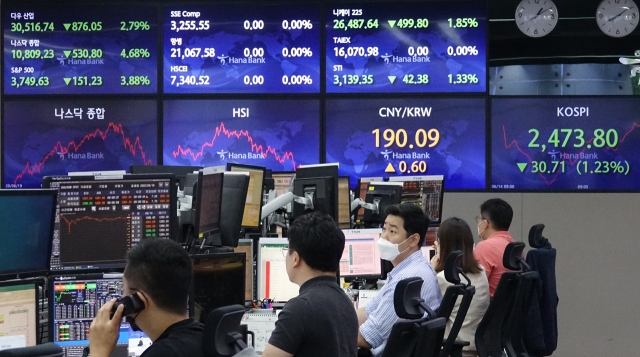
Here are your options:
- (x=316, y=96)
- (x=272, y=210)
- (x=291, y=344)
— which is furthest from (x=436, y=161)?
(x=291, y=344)

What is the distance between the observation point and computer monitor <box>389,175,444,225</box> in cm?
664

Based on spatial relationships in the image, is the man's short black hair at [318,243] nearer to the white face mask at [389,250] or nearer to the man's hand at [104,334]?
the man's hand at [104,334]

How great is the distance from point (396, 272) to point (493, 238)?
1.86m

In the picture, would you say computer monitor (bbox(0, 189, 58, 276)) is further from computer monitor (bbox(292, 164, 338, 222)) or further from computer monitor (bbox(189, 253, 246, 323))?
computer monitor (bbox(292, 164, 338, 222))

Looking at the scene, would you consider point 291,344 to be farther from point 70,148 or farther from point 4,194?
point 70,148

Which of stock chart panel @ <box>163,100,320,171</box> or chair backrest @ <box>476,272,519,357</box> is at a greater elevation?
stock chart panel @ <box>163,100,320,171</box>

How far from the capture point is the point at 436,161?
7.41 meters

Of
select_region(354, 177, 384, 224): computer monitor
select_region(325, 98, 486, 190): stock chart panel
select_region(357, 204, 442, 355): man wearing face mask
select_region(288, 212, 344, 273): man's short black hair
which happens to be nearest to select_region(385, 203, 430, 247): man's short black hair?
select_region(357, 204, 442, 355): man wearing face mask

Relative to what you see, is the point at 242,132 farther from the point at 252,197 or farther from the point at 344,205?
the point at 252,197

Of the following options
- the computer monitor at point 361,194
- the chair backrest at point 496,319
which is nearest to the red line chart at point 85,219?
the chair backrest at point 496,319

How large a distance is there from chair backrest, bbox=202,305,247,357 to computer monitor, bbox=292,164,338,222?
297 centimetres

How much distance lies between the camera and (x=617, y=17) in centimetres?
766

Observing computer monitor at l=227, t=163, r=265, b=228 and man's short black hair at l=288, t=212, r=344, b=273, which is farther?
computer monitor at l=227, t=163, r=265, b=228

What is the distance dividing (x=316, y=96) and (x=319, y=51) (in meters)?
0.38
